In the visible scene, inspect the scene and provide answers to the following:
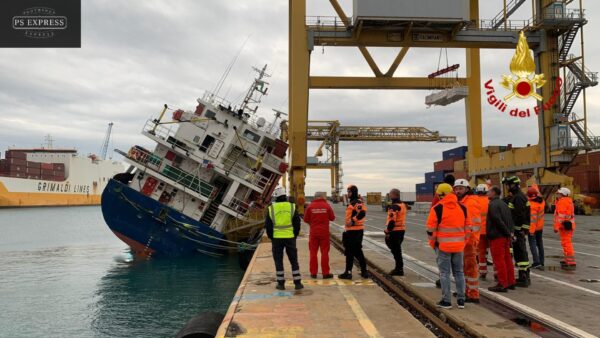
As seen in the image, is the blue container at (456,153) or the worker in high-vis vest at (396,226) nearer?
the worker in high-vis vest at (396,226)

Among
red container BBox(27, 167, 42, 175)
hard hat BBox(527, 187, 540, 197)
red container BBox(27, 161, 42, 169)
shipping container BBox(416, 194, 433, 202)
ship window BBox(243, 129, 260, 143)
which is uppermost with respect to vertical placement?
red container BBox(27, 161, 42, 169)

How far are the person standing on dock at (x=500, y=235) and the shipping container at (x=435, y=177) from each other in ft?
184

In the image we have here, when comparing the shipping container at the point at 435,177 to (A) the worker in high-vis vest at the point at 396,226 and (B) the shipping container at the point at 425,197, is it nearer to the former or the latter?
(B) the shipping container at the point at 425,197

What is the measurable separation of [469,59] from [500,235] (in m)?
26.7

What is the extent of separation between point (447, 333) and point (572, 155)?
24399mm

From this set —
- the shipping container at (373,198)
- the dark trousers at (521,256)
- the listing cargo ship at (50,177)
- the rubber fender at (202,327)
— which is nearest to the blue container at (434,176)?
the shipping container at (373,198)

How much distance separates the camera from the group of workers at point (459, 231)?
5582mm

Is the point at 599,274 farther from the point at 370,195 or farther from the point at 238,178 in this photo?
the point at 370,195

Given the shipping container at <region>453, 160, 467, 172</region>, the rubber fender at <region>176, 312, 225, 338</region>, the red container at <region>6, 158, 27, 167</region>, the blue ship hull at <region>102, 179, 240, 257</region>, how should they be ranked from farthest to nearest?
1. the red container at <region>6, 158, 27, 167</region>
2. the shipping container at <region>453, 160, 467, 172</region>
3. the blue ship hull at <region>102, 179, 240, 257</region>
4. the rubber fender at <region>176, 312, 225, 338</region>

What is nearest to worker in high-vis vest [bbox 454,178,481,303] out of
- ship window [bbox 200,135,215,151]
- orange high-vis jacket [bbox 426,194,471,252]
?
orange high-vis jacket [bbox 426,194,471,252]

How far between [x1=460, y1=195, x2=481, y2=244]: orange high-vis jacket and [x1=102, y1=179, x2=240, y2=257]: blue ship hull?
1227 cm

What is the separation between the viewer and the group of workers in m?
5.58

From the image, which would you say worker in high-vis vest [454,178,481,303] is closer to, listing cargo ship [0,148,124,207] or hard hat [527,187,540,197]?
hard hat [527,187,540,197]

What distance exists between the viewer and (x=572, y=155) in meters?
24.6
